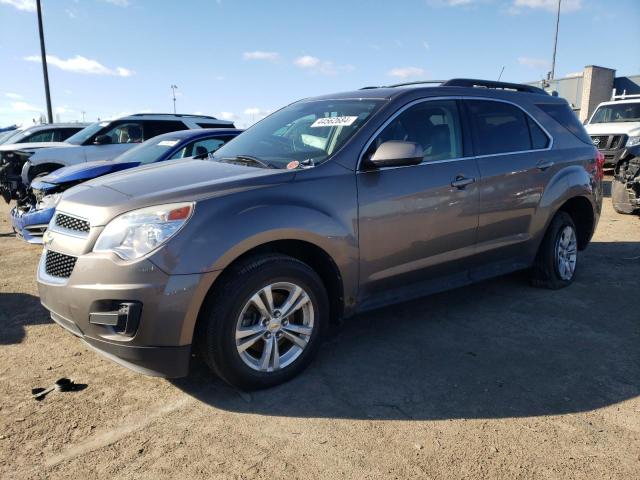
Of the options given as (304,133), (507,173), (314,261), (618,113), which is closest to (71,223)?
(314,261)

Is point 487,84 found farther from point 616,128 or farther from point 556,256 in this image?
point 616,128

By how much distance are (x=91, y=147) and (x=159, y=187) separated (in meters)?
7.67

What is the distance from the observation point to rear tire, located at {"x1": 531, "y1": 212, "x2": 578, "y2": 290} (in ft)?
16.2

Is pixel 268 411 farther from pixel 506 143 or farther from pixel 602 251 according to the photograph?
pixel 602 251

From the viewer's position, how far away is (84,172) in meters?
6.29

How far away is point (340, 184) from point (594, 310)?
2773 mm

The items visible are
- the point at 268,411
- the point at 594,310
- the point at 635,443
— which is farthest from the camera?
the point at 594,310

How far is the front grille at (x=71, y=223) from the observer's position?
300 cm

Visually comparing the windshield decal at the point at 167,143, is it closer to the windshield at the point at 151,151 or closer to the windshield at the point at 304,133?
the windshield at the point at 151,151

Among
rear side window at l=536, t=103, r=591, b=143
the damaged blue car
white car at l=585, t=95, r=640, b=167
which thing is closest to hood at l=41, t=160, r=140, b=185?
the damaged blue car

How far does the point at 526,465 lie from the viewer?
2447 mm

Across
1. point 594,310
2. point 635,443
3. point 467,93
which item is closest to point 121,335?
point 635,443

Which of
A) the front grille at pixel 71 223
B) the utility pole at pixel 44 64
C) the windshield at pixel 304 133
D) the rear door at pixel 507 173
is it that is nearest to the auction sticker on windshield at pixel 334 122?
the windshield at pixel 304 133

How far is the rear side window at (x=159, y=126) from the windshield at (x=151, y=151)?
3364 mm
